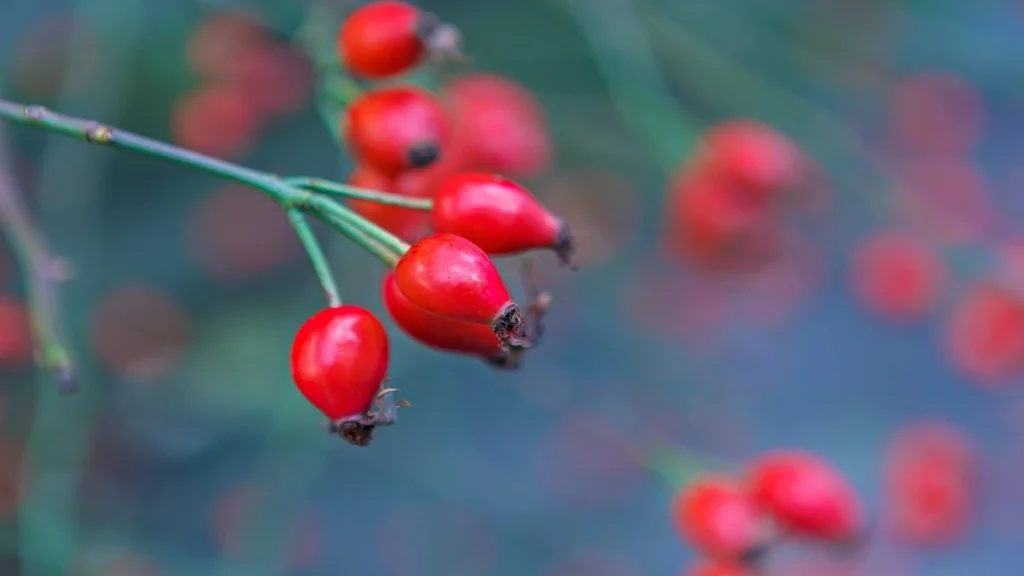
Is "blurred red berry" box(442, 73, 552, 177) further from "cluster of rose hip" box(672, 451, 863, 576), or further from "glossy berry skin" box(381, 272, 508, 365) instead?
"cluster of rose hip" box(672, 451, 863, 576)

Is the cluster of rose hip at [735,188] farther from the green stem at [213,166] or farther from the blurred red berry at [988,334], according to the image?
the green stem at [213,166]

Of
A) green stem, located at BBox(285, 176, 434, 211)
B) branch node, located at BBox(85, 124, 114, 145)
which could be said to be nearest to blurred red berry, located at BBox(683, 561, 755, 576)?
green stem, located at BBox(285, 176, 434, 211)

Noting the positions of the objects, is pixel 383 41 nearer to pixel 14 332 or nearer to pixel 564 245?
pixel 564 245

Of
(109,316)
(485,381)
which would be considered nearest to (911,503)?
(485,381)

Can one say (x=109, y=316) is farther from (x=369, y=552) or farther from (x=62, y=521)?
(x=369, y=552)

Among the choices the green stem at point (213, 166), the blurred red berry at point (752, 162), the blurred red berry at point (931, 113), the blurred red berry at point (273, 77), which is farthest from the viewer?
the blurred red berry at point (931, 113)

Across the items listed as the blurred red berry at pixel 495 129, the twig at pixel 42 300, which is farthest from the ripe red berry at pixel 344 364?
the blurred red berry at pixel 495 129

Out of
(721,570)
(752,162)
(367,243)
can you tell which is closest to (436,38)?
(367,243)
